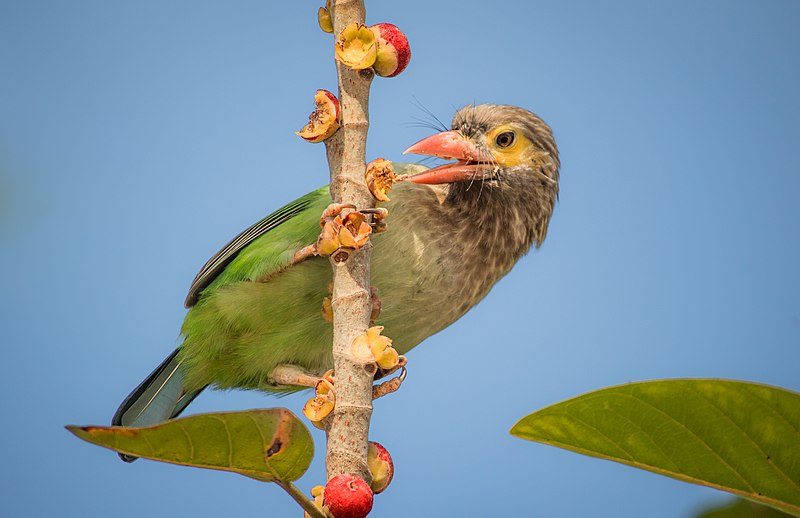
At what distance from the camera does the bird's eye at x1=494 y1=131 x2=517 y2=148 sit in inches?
129

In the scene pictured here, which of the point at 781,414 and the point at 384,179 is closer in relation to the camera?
the point at 781,414

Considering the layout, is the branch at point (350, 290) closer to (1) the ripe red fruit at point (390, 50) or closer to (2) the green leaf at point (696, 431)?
(1) the ripe red fruit at point (390, 50)

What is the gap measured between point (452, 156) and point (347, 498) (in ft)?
5.68

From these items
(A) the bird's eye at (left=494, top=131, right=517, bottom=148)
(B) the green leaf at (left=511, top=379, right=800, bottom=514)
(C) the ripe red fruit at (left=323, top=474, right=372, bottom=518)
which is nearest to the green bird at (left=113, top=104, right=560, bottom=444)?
(A) the bird's eye at (left=494, top=131, right=517, bottom=148)

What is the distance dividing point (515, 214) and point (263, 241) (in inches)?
36.9

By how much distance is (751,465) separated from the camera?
1.45m

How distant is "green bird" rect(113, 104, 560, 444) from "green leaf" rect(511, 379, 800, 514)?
1.44 m

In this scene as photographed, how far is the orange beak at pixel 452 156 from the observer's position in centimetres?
298

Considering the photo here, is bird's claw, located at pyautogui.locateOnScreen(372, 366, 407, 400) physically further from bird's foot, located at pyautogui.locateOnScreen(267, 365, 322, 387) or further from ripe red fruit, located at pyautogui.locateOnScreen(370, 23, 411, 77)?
bird's foot, located at pyautogui.locateOnScreen(267, 365, 322, 387)

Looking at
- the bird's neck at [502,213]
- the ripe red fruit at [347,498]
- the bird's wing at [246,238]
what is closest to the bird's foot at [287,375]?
the bird's wing at [246,238]

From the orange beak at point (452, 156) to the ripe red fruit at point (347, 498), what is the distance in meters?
1.48

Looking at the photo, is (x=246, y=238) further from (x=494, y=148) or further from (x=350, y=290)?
(x=350, y=290)

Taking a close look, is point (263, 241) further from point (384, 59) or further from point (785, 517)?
point (785, 517)

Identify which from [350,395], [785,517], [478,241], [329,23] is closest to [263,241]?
[478,241]
